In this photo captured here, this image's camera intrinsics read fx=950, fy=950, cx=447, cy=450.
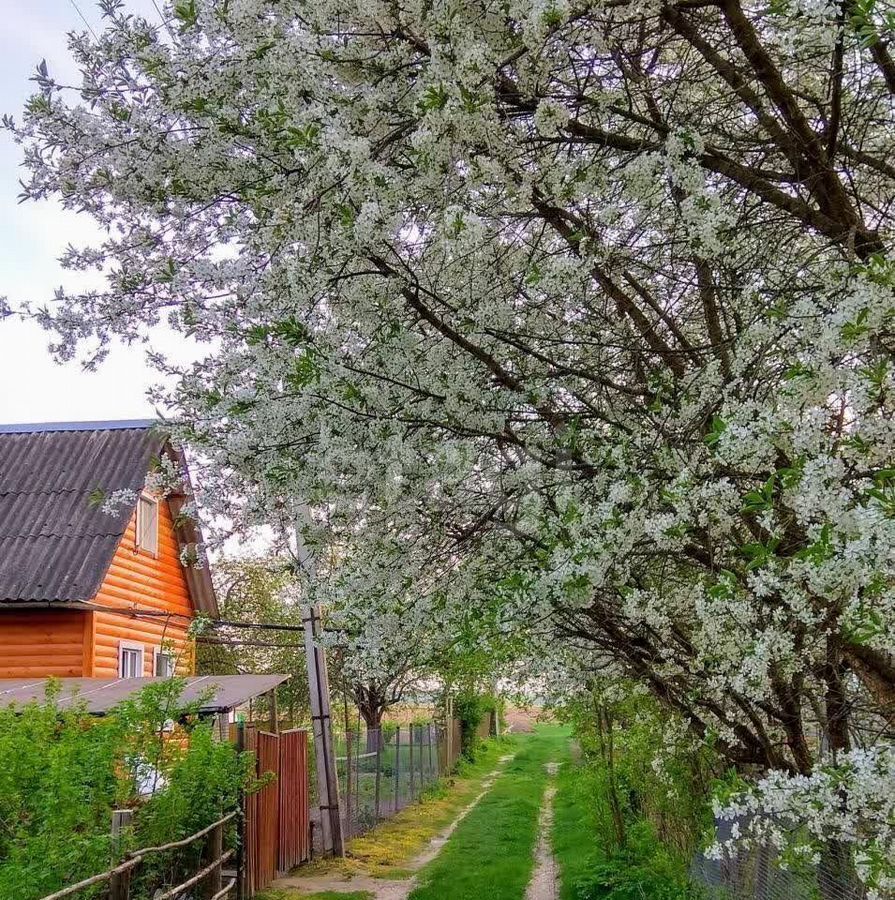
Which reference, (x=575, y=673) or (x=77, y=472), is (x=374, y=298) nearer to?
(x=575, y=673)

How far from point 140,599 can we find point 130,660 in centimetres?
92

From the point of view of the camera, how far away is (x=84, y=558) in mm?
12539

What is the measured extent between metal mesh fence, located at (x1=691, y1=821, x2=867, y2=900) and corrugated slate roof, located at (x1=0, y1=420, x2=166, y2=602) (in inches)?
303

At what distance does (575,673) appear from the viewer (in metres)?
6.53

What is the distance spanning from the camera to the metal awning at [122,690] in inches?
352

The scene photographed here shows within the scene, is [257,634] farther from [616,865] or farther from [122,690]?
[616,865]

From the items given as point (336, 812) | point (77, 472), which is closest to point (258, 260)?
point (336, 812)

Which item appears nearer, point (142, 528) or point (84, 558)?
point (84, 558)

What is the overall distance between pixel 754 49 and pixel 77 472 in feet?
42.2

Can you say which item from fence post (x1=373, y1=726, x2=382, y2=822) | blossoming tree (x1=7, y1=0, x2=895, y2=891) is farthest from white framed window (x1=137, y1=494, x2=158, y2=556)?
blossoming tree (x1=7, y1=0, x2=895, y2=891)

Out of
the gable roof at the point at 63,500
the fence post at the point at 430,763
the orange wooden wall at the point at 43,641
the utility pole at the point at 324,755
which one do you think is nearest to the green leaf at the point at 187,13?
the gable roof at the point at 63,500

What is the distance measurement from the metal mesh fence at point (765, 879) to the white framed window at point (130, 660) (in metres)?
9.15

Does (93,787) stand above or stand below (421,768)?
above

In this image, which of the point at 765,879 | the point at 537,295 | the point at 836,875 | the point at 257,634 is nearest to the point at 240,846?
the point at 765,879
